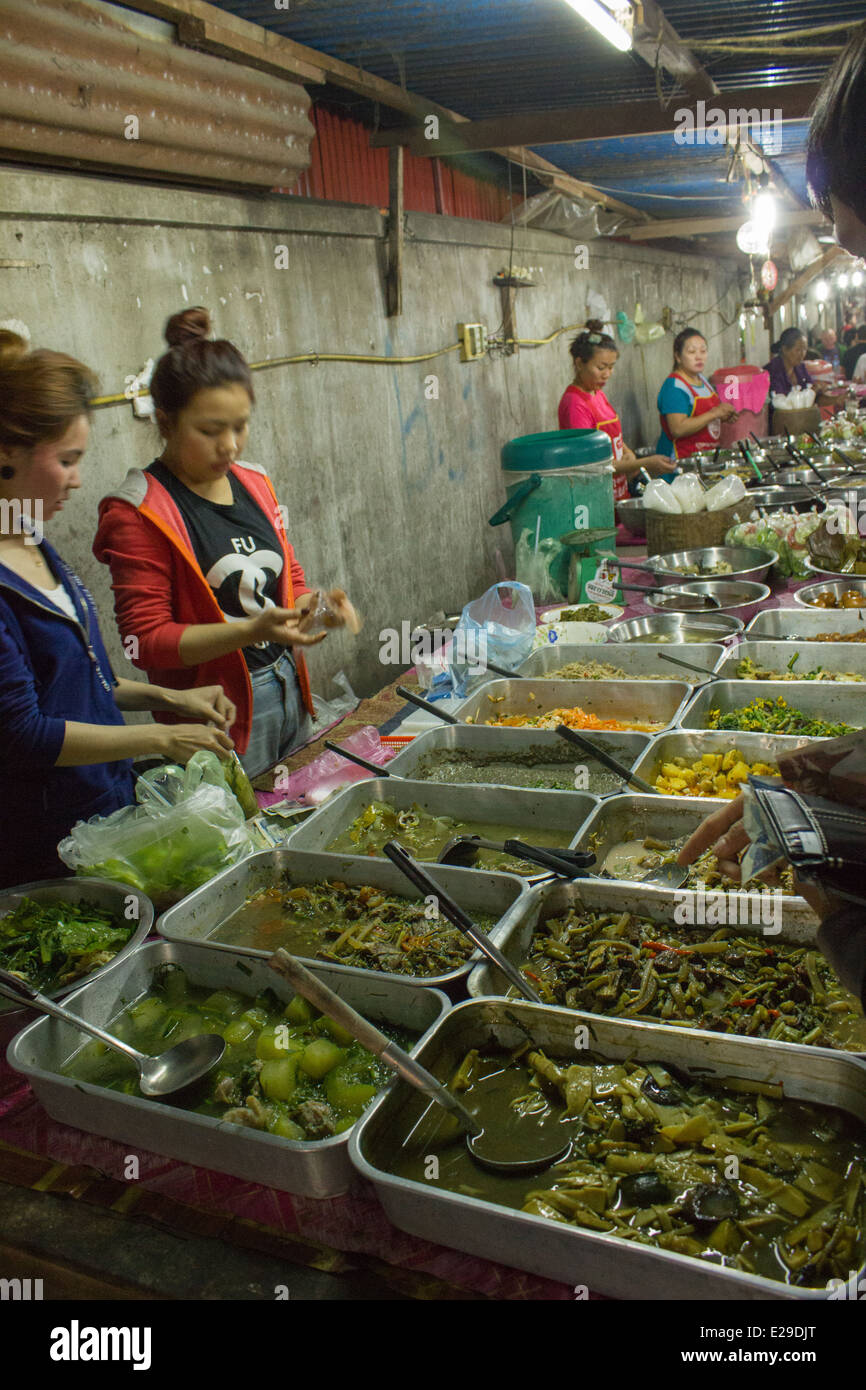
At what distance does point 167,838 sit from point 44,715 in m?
0.45

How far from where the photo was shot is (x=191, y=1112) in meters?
1.38

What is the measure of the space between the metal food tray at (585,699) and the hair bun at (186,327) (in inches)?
59.6

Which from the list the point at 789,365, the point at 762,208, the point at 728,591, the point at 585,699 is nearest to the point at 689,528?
the point at 728,591

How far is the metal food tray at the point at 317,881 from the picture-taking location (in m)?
1.81

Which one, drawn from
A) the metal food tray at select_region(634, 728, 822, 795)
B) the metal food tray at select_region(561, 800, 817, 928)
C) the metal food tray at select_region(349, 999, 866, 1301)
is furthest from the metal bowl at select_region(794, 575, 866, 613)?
the metal food tray at select_region(349, 999, 866, 1301)

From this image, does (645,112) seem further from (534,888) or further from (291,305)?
(534,888)

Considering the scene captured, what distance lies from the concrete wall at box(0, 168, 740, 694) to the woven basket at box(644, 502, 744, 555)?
2142 mm

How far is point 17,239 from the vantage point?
3207 mm

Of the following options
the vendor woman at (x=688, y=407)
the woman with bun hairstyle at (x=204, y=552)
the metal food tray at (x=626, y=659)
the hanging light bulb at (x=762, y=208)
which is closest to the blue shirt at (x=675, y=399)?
the vendor woman at (x=688, y=407)

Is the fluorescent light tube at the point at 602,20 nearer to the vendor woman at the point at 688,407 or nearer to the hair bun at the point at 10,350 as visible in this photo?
the hair bun at the point at 10,350

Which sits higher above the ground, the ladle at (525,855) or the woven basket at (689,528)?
the woven basket at (689,528)

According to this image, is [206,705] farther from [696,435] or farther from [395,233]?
[696,435]

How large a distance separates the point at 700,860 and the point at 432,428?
17.8 ft

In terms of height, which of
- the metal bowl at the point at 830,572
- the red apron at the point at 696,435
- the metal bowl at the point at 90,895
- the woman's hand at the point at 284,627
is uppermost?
the red apron at the point at 696,435
